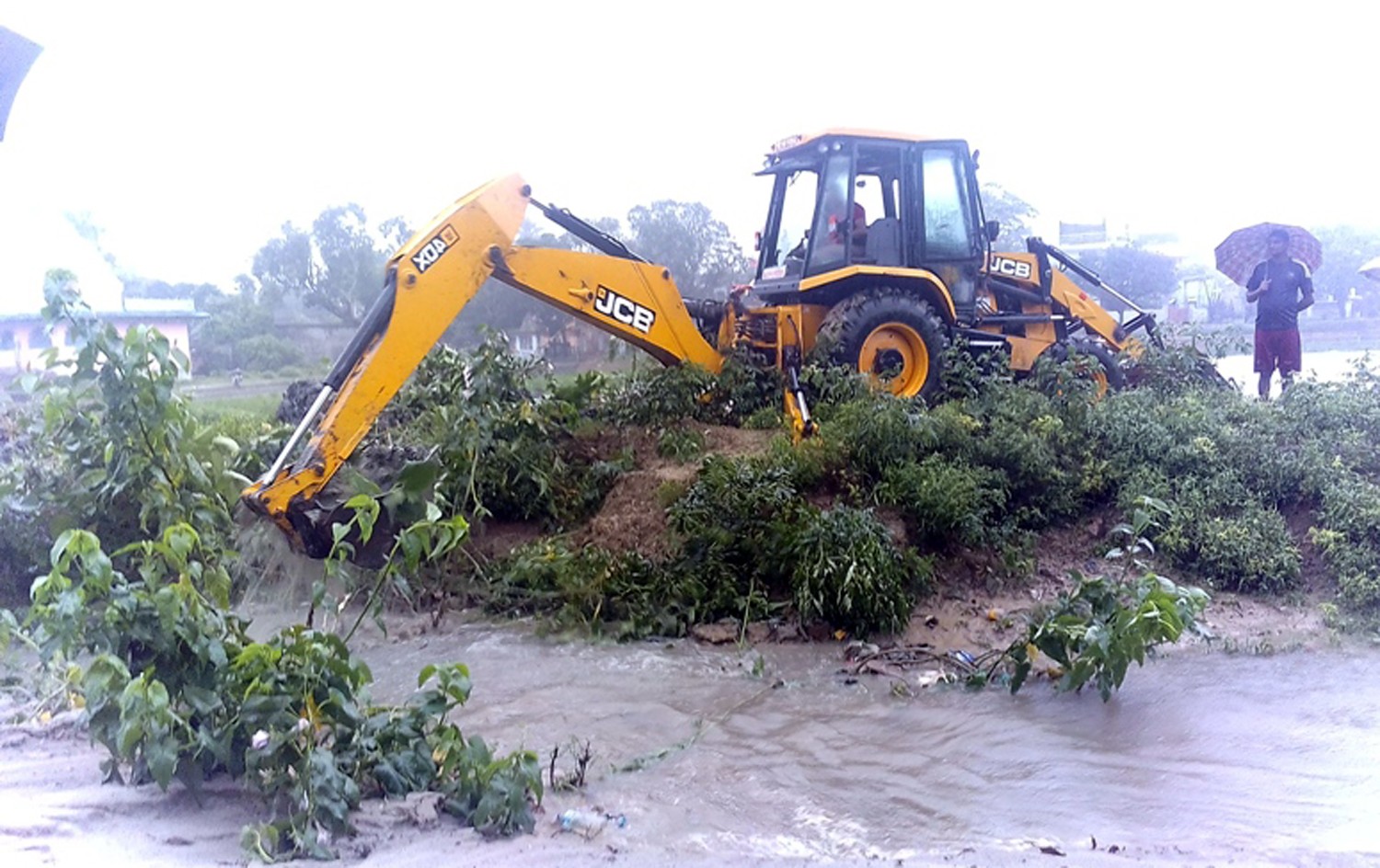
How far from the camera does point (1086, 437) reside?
861 centimetres

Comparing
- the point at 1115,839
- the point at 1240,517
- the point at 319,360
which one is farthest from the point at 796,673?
the point at 319,360

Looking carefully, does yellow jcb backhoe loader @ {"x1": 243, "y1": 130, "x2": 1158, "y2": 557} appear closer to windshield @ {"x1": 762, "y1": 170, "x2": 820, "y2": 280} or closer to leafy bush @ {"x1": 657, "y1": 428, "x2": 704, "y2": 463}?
windshield @ {"x1": 762, "y1": 170, "x2": 820, "y2": 280}

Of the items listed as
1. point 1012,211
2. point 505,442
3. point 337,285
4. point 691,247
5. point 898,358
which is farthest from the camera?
point 1012,211

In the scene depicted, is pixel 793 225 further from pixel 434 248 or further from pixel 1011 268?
pixel 434 248

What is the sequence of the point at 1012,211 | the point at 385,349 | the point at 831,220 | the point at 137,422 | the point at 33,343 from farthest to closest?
the point at 1012,211 < the point at 831,220 < the point at 385,349 < the point at 33,343 < the point at 137,422

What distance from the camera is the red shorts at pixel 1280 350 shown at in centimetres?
1058

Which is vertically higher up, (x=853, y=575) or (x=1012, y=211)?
(x=1012, y=211)

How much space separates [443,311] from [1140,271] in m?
14.7

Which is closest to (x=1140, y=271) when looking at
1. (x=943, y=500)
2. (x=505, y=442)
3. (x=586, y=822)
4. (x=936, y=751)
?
(x=943, y=500)

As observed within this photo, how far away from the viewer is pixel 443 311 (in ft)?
24.1

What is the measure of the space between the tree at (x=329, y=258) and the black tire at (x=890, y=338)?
673cm

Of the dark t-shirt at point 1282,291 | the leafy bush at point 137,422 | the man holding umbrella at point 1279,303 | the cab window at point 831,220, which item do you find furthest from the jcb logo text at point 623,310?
the dark t-shirt at point 1282,291

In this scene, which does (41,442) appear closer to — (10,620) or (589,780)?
(10,620)

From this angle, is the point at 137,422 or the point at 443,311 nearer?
the point at 137,422
